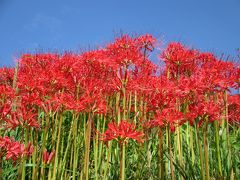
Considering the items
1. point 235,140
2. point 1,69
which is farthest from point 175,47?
point 1,69

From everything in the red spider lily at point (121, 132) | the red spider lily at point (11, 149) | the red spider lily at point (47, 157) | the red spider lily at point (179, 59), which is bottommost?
the red spider lily at point (47, 157)

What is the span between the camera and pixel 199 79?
3.33 meters

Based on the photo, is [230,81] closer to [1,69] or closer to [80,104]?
[80,104]

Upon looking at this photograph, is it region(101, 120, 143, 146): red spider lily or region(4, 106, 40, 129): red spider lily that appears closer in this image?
region(101, 120, 143, 146): red spider lily

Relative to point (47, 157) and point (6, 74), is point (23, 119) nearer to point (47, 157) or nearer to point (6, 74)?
point (47, 157)

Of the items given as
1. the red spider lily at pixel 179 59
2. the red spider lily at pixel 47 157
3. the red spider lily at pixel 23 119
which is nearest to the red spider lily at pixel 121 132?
the red spider lily at pixel 47 157

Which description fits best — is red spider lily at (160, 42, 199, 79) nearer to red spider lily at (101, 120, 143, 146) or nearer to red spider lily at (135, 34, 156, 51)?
red spider lily at (135, 34, 156, 51)

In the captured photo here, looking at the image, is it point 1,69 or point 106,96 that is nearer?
point 106,96

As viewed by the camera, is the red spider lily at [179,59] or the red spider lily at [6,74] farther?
the red spider lily at [6,74]

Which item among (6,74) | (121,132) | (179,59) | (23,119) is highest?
(6,74)

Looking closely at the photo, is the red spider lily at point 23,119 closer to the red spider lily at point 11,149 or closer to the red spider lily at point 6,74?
the red spider lily at point 11,149

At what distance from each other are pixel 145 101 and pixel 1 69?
15.3 ft

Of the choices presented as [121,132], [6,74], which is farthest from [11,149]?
[6,74]

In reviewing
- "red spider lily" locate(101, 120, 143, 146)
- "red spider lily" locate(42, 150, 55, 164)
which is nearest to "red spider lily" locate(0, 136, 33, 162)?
"red spider lily" locate(42, 150, 55, 164)
